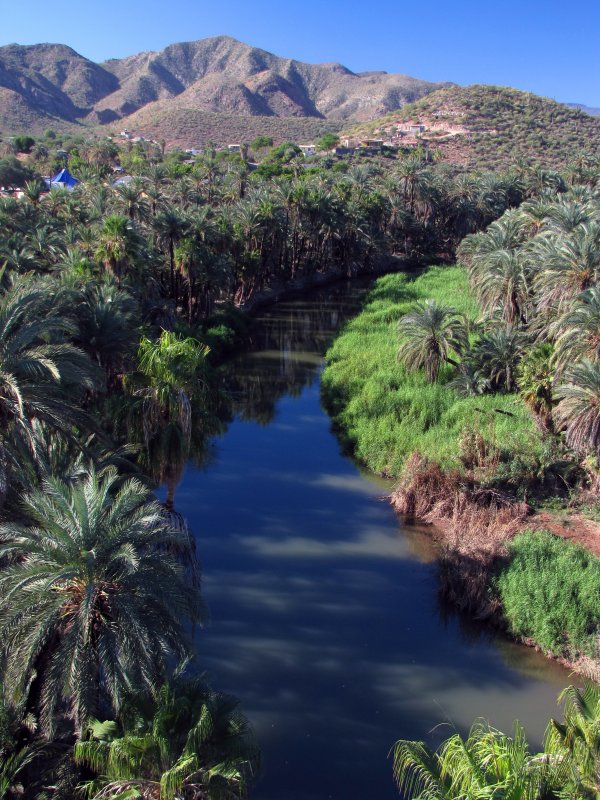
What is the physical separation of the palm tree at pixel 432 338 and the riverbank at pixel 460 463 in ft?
2.45

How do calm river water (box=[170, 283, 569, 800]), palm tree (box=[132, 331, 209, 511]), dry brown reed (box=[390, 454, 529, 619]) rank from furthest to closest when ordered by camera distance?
1. dry brown reed (box=[390, 454, 529, 619])
2. palm tree (box=[132, 331, 209, 511])
3. calm river water (box=[170, 283, 569, 800])

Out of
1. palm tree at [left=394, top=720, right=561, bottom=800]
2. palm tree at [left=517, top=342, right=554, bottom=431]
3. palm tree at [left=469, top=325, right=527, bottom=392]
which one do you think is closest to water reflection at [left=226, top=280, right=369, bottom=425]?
palm tree at [left=469, top=325, right=527, bottom=392]

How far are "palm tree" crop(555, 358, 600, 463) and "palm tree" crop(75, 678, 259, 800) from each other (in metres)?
14.4

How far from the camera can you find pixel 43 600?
10086 mm

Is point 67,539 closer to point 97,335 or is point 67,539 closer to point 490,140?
point 97,335

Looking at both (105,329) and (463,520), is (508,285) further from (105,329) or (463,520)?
(105,329)

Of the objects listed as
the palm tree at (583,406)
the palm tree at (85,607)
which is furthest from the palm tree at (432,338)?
the palm tree at (85,607)

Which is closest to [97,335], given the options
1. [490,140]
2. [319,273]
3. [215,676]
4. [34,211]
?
[215,676]

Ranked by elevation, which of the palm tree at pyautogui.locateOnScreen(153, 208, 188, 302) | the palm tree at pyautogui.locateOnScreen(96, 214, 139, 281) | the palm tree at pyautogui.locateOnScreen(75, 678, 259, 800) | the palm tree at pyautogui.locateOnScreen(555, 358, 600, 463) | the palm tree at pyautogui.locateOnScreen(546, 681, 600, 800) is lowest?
the palm tree at pyautogui.locateOnScreen(75, 678, 259, 800)

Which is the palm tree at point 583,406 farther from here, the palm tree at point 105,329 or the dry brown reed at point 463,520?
the palm tree at point 105,329

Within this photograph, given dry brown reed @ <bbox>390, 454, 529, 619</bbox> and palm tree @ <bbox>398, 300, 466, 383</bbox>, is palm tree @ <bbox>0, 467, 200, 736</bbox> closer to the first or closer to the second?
dry brown reed @ <bbox>390, 454, 529, 619</bbox>

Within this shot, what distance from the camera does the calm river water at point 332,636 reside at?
13.4 metres

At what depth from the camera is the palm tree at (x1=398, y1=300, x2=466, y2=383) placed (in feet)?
98.8

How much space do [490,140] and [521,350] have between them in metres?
106
